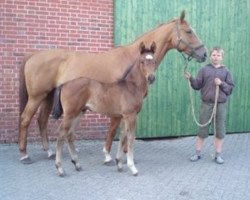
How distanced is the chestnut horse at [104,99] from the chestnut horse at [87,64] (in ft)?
1.70

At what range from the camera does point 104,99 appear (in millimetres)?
6207

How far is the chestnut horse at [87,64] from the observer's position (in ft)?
22.5

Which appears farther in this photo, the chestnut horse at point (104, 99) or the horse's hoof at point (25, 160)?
the horse's hoof at point (25, 160)

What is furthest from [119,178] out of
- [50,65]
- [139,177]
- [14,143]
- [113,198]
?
[14,143]

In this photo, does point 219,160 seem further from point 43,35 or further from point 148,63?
point 43,35

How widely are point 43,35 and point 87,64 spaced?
5.73 ft

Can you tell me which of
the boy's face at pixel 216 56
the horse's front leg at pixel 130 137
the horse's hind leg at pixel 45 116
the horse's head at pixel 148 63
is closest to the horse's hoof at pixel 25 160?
the horse's hind leg at pixel 45 116

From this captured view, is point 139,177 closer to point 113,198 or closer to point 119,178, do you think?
point 119,178

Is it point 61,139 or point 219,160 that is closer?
point 61,139

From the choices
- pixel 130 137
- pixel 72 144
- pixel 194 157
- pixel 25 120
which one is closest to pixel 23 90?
pixel 25 120

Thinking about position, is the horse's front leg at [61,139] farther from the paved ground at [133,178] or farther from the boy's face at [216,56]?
the boy's face at [216,56]

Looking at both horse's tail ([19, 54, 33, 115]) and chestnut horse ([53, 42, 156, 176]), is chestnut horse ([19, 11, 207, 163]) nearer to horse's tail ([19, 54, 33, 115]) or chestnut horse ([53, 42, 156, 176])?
horse's tail ([19, 54, 33, 115])

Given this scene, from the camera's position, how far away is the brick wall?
8047 millimetres

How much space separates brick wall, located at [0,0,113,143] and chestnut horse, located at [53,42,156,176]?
2177 mm
